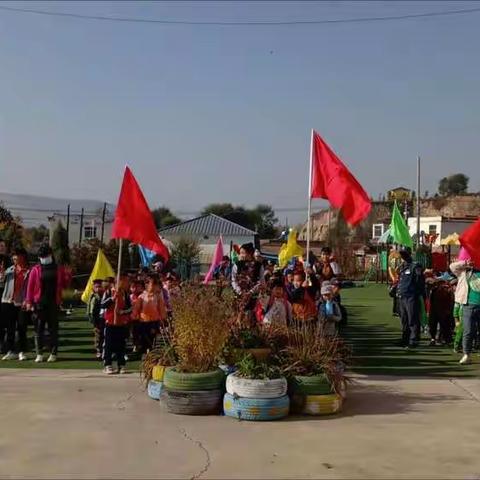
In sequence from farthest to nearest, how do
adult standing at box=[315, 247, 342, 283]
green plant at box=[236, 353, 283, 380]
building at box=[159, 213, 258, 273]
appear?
building at box=[159, 213, 258, 273] < adult standing at box=[315, 247, 342, 283] < green plant at box=[236, 353, 283, 380]

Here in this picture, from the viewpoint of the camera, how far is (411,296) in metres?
13.1

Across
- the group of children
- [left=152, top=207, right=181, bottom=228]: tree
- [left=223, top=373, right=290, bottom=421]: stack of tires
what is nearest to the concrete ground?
[left=223, top=373, right=290, bottom=421]: stack of tires

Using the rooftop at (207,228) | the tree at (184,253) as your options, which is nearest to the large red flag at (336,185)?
the tree at (184,253)

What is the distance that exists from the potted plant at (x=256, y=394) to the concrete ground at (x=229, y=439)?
118 mm

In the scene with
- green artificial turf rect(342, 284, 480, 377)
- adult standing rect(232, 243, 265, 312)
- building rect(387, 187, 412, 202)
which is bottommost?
green artificial turf rect(342, 284, 480, 377)

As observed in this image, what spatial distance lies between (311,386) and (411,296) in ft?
21.1

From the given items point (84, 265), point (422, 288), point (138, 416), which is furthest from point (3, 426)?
point (84, 265)

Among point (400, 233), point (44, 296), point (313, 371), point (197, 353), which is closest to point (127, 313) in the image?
point (44, 296)

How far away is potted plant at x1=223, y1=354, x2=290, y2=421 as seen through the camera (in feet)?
22.6

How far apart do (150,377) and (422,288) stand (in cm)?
694

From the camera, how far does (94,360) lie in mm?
11336

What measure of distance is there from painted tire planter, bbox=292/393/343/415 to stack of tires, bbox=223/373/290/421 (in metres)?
0.16

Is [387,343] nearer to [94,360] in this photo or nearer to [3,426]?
[94,360]

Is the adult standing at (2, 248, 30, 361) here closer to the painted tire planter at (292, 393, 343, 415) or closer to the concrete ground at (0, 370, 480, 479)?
the concrete ground at (0, 370, 480, 479)
